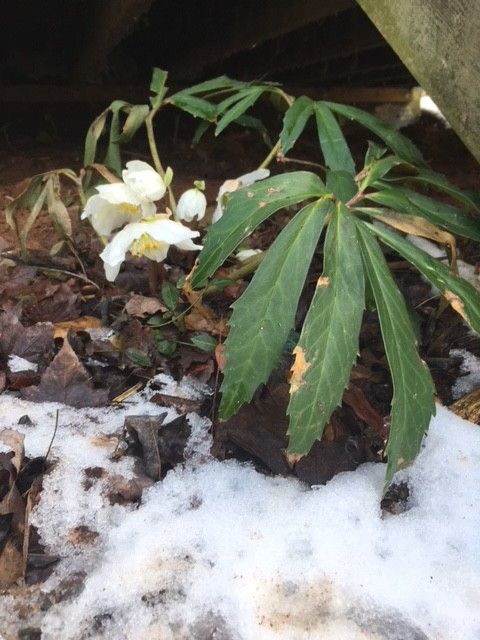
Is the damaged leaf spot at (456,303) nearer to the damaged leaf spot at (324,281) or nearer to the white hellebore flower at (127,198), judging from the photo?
the damaged leaf spot at (324,281)

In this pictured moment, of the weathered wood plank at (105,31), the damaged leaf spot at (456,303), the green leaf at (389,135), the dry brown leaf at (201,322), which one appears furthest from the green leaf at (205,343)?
the weathered wood plank at (105,31)

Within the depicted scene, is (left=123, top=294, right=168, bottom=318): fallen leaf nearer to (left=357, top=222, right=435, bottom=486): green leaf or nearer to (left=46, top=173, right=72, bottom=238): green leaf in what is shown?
(left=46, top=173, right=72, bottom=238): green leaf

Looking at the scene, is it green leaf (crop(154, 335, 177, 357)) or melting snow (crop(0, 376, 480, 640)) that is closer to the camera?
melting snow (crop(0, 376, 480, 640))

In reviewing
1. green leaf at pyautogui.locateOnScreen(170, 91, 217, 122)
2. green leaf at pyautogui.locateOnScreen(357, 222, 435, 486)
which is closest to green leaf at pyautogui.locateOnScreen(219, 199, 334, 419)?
green leaf at pyautogui.locateOnScreen(357, 222, 435, 486)

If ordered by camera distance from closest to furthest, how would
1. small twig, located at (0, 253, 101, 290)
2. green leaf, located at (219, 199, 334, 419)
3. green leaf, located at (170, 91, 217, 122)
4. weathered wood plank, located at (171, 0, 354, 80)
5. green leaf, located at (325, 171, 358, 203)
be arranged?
1. green leaf, located at (219, 199, 334, 419)
2. green leaf, located at (325, 171, 358, 203)
3. green leaf, located at (170, 91, 217, 122)
4. small twig, located at (0, 253, 101, 290)
5. weathered wood plank, located at (171, 0, 354, 80)

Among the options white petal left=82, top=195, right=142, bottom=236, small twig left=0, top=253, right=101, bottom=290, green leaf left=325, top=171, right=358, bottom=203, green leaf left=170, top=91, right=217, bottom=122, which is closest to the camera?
green leaf left=325, top=171, right=358, bottom=203

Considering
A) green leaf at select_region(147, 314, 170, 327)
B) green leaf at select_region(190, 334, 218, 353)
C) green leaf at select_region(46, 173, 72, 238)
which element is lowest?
green leaf at select_region(147, 314, 170, 327)

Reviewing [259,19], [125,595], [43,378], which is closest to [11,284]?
[43,378]

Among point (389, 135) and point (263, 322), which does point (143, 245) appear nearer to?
point (263, 322)


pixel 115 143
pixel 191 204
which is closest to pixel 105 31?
pixel 115 143
